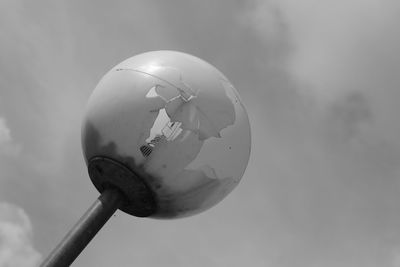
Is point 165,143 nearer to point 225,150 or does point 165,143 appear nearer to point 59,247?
point 225,150

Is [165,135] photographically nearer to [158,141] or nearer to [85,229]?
[158,141]

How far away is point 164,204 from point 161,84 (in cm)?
176

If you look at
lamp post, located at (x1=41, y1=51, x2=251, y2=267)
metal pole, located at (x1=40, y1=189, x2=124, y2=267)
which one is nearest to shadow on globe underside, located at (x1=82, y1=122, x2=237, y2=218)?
lamp post, located at (x1=41, y1=51, x2=251, y2=267)

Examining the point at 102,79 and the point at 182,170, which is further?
the point at 102,79

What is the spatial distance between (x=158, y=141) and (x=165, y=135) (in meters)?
0.13

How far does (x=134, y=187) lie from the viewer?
7.19 m

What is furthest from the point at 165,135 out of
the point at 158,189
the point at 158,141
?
the point at 158,189

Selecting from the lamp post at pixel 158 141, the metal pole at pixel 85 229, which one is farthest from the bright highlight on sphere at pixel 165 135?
the metal pole at pixel 85 229

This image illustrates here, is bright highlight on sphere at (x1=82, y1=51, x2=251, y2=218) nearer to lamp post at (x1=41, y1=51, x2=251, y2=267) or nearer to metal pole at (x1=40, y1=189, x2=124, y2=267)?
lamp post at (x1=41, y1=51, x2=251, y2=267)

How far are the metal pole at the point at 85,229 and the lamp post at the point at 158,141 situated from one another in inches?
0.5

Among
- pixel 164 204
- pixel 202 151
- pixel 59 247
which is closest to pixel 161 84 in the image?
pixel 202 151

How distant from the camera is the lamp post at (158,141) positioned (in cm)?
687

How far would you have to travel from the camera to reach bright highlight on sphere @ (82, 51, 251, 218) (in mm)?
6887

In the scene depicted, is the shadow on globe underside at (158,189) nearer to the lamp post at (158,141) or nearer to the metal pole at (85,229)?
the lamp post at (158,141)
